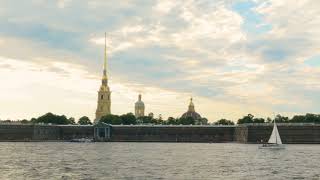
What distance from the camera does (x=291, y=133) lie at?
599 feet

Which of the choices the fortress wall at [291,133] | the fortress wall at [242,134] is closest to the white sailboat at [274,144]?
the fortress wall at [291,133]

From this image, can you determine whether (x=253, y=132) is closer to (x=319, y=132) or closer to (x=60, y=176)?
(x=319, y=132)

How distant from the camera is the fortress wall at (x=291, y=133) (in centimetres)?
18156

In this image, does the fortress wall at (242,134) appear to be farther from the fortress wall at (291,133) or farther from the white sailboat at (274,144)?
the white sailboat at (274,144)

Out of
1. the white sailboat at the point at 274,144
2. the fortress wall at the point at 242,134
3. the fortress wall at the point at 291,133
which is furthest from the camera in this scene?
the fortress wall at the point at 242,134

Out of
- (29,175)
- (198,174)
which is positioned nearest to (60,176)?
(29,175)

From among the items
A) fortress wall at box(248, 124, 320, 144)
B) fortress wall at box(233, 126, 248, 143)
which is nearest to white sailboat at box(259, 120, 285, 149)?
fortress wall at box(248, 124, 320, 144)

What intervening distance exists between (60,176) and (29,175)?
9.83 feet

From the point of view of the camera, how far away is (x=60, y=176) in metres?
55.2

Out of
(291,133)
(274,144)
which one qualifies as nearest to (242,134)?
(291,133)

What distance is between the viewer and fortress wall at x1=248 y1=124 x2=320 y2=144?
18156cm

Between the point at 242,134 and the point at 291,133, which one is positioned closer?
the point at 291,133

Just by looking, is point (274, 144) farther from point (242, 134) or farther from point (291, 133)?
point (242, 134)

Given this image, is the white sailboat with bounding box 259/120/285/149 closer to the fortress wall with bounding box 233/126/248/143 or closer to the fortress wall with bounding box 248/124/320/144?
the fortress wall with bounding box 248/124/320/144
